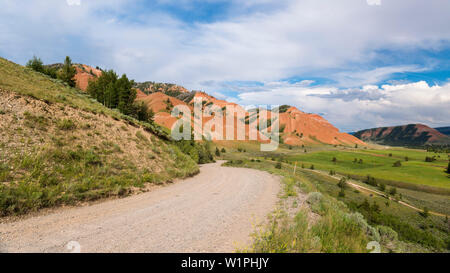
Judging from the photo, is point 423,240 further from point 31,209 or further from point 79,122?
point 79,122

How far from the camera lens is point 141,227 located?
627 cm

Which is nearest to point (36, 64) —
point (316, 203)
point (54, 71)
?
point (54, 71)

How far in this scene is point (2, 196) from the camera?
263 inches

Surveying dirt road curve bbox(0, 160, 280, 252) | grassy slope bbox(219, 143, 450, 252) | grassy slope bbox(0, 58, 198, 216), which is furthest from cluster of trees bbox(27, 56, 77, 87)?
dirt road curve bbox(0, 160, 280, 252)

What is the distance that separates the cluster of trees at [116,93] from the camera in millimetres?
50000

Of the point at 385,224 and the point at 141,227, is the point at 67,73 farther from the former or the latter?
the point at 385,224

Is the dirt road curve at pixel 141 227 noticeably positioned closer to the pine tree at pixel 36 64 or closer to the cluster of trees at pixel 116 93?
the cluster of trees at pixel 116 93

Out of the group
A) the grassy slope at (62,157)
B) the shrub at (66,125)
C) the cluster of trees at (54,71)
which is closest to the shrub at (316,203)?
the grassy slope at (62,157)

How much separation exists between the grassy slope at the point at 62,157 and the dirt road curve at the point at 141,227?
1.25 m

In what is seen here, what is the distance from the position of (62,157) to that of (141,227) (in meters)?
7.85

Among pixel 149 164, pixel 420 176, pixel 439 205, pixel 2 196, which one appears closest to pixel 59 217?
pixel 2 196

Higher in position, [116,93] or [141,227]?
[116,93]

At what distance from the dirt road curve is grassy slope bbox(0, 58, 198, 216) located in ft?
4.11
